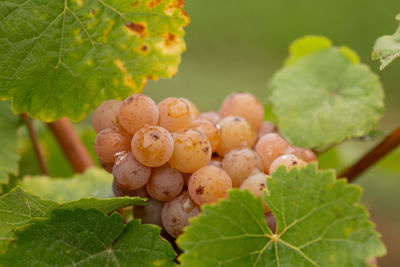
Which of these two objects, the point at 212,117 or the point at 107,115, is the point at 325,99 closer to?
the point at 212,117

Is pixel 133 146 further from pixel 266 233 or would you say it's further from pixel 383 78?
pixel 383 78

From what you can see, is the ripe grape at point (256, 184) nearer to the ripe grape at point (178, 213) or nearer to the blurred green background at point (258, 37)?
the ripe grape at point (178, 213)

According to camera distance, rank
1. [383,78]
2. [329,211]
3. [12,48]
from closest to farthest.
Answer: [329,211] < [12,48] < [383,78]

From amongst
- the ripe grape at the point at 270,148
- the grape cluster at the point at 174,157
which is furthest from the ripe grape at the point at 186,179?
the ripe grape at the point at 270,148

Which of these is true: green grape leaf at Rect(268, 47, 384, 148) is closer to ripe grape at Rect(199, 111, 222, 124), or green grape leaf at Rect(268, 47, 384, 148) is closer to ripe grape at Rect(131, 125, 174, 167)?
ripe grape at Rect(199, 111, 222, 124)

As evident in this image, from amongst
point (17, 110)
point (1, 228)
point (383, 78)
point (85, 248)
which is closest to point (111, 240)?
point (85, 248)

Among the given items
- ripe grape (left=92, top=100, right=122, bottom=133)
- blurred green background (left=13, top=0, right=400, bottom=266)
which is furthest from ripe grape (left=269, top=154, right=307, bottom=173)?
blurred green background (left=13, top=0, right=400, bottom=266)
